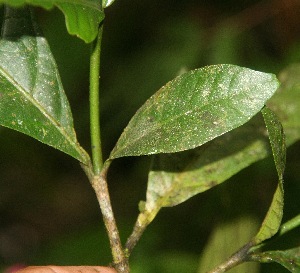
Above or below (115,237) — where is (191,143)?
above

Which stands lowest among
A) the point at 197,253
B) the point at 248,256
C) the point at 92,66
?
the point at 197,253

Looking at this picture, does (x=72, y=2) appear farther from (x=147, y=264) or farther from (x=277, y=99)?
(x=147, y=264)

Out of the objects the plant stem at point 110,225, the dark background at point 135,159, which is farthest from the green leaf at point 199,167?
the dark background at point 135,159

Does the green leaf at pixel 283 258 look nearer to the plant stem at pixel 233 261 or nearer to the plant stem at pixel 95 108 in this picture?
the plant stem at pixel 233 261

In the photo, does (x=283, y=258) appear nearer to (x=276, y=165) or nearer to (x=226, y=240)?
(x=276, y=165)

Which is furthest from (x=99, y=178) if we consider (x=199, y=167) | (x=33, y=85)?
(x=199, y=167)

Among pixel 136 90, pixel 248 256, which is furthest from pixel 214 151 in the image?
pixel 136 90
